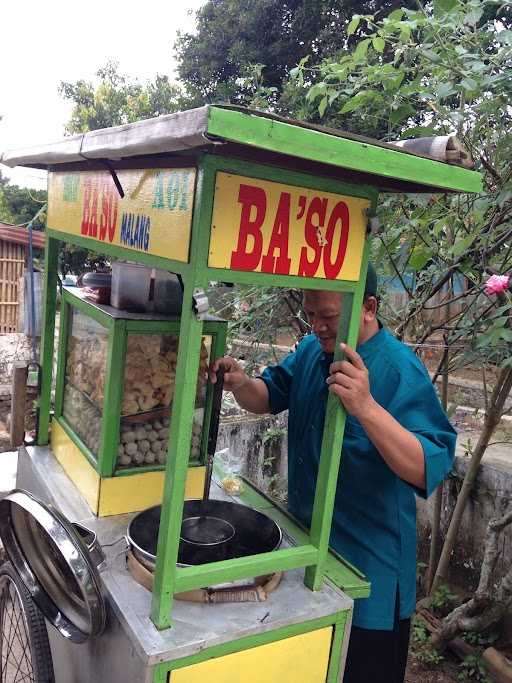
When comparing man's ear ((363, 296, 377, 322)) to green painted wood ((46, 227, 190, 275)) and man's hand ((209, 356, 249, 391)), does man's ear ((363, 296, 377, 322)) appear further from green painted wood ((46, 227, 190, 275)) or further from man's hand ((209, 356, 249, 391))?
green painted wood ((46, 227, 190, 275))

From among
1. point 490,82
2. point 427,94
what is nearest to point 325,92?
point 427,94

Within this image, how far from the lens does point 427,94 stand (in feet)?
8.05

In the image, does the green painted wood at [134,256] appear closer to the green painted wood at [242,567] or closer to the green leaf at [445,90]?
the green painted wood at [242,567]

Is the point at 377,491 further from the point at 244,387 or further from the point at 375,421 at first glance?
the point at 244,387

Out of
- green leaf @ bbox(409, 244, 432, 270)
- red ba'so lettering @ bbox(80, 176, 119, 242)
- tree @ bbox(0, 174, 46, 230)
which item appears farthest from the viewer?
tree @ bbox(0, 174, 46, 230)

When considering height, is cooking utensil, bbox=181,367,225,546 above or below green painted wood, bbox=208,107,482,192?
below

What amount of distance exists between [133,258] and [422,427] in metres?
1.02

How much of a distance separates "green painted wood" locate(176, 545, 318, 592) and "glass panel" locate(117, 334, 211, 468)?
636 mm

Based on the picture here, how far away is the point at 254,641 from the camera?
1501mm

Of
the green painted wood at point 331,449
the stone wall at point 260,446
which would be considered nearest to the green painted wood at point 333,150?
the green painted wood at point 331,449

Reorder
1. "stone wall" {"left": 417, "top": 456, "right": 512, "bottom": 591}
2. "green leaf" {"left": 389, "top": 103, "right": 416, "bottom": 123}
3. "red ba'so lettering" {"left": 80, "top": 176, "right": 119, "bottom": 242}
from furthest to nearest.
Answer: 1. "stone wall" {"left": 417, "top": 456, "right": 512, "bottom": 591}
2. "green leaf" {"left": 389, "top": 103, "right": 416, "bottom": 123}
3. "red ba'so lettering" {"left": 80, "top": 176, "right": 119, "bottom": 242}

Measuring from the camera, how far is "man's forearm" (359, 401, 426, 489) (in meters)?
1.56

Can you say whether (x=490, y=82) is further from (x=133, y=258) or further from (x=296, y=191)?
(x=133, y=258)

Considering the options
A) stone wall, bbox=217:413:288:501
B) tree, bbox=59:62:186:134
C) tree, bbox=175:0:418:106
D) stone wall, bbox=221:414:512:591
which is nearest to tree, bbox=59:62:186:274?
tree, bbox=59:62:186:134
